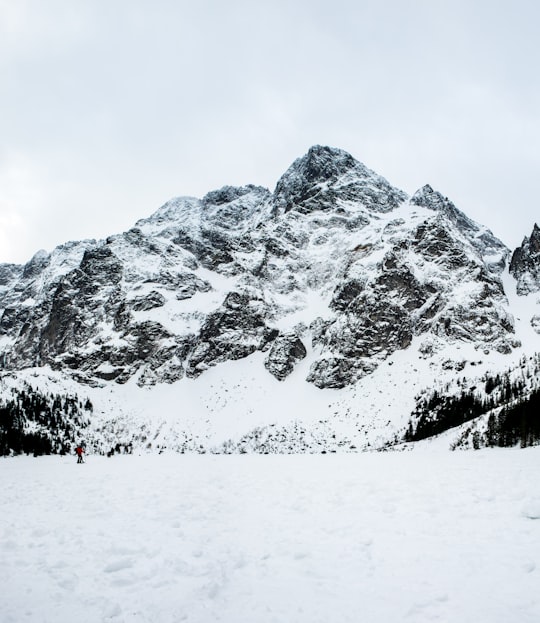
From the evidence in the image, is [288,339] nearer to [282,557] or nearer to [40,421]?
[40,421]

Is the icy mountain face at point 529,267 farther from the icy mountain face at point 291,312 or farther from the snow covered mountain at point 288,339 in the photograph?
the icy mountain face at point 291,312

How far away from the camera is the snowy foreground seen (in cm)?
689

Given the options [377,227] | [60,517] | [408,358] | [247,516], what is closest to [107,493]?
[60,517]

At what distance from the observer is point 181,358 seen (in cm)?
15925

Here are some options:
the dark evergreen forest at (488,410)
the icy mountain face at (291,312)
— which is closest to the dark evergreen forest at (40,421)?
the icy mountain face at (291,312)

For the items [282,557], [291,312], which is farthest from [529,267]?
[282,557]

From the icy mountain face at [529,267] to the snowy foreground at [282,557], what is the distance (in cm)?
19297

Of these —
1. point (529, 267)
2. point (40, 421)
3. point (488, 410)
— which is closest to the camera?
point (488, 410)

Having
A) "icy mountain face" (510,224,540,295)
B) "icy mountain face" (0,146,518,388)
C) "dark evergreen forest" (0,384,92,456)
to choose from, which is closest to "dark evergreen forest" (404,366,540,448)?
"icy mountain face" (0,146,518,388)

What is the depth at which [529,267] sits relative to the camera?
19012 centimetres

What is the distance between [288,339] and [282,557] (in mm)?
146444

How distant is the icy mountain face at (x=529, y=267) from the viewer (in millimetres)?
182000

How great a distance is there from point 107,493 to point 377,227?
19421 centimetres

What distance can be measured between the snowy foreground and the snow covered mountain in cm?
8284
